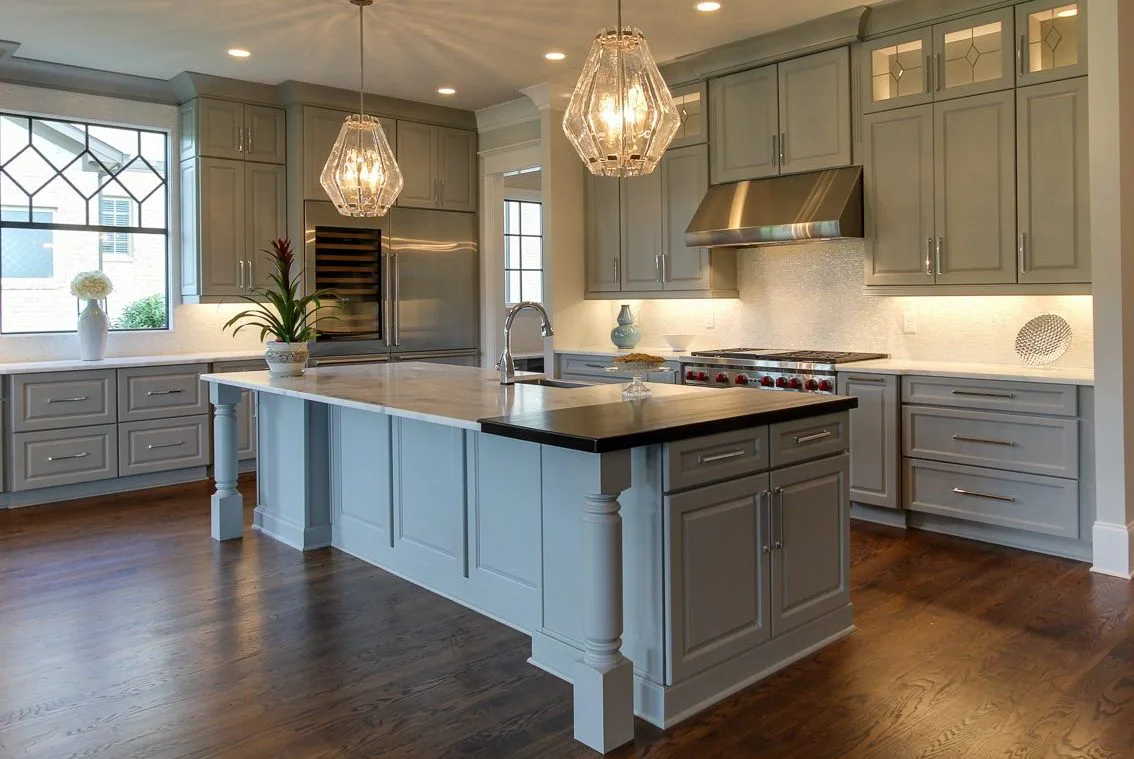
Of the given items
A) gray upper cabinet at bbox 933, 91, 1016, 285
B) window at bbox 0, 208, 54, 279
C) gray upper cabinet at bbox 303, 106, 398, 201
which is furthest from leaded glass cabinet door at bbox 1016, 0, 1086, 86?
window at bbox 0, 208, 54, 279

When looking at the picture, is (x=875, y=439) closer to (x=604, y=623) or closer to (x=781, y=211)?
(x=781, y=211)

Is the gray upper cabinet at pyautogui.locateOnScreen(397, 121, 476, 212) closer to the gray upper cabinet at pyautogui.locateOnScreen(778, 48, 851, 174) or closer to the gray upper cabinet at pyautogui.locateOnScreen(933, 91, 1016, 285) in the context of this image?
the gray upper cabinet at pyautogui.locateOnScreen(778, 48, 851, 174)

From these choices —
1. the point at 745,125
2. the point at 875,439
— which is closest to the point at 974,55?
the point at 745,125

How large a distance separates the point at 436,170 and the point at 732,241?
2704 millimetres

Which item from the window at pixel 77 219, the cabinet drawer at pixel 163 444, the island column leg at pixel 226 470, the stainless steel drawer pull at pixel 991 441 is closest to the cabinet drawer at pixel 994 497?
the stainless steel drawer pull at pixel 991 441

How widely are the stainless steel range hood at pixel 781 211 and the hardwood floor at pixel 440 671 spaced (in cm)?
180

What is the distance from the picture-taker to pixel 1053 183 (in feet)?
13.8

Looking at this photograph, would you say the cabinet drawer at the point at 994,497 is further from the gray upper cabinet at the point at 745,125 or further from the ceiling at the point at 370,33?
the ceiling at the point at 370,33

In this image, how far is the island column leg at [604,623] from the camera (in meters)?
2.35

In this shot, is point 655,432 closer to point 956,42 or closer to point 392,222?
point 956,42

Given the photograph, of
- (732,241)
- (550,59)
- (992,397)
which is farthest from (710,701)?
(550,59)

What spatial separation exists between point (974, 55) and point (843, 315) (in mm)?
1576

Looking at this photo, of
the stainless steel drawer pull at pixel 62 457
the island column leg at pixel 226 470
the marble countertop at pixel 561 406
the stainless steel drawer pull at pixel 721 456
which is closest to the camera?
the marble countertop at pixel 561 406

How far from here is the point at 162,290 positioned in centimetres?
639
